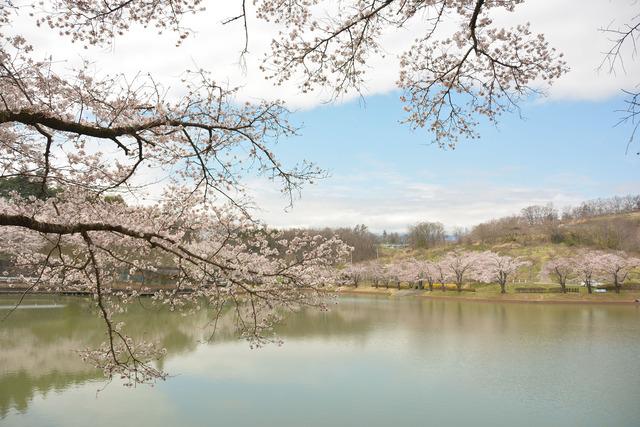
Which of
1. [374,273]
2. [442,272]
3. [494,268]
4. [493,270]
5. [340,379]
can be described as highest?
[494,268]

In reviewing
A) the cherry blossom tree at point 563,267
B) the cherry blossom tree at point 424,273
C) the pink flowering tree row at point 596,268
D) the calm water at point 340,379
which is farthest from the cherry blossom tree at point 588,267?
the calm water at point 340,379

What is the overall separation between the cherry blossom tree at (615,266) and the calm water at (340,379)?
17353 millimetres

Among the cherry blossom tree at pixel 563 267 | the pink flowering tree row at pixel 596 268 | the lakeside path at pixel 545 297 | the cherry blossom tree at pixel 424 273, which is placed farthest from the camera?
the cherry blossom tree at pixel 424 273

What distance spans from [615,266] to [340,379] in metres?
27.6

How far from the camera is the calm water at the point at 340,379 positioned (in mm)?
6453

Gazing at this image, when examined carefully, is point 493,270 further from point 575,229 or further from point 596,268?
point 575,229

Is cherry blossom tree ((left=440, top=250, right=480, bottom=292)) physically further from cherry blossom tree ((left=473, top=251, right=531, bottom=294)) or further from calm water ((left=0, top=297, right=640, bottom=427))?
calm water ((left=0, top=297, right=640, bottom=427))

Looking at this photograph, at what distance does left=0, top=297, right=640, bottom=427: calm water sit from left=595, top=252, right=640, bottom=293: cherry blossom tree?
17.4m

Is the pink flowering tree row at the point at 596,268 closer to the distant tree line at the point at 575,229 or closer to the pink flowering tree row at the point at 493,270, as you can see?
the pink flowering tree row at the point at 493,270

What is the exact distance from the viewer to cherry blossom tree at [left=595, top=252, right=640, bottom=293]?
2856cm

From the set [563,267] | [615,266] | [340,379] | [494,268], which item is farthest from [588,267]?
[340,379]

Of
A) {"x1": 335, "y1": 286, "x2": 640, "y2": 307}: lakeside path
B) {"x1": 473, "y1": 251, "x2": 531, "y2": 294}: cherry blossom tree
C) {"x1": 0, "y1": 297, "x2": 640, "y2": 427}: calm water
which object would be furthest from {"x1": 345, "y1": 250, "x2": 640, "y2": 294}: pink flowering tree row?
{"x1": 0, "y1": 297, "x2": 640, "y2": 427}: calm water

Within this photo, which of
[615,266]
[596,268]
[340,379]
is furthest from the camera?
[596,268]

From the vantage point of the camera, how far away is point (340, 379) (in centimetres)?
841
